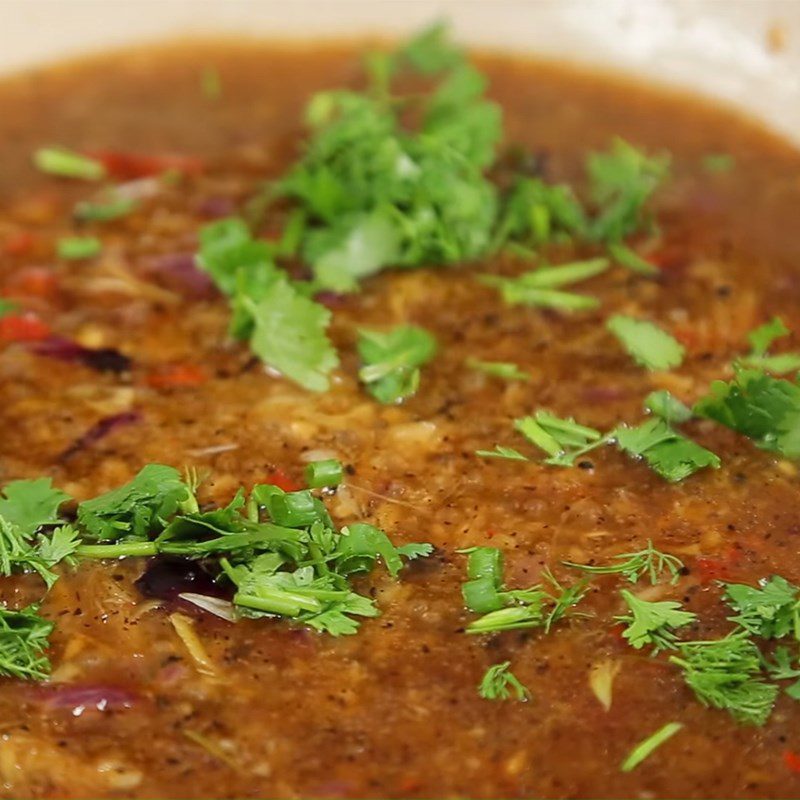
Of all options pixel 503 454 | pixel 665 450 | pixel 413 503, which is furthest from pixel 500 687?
pixel 665 450

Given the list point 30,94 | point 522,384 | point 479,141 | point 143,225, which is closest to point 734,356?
point 522,384

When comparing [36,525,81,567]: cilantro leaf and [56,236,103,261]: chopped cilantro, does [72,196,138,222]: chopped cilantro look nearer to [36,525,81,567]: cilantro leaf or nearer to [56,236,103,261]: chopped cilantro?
[56,236,103,261]: chopped cilantro

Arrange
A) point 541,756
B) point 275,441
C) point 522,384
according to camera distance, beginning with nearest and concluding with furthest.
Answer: point 541,756 → point 275,441 → point 522,384

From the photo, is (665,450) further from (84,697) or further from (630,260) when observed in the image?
(84,697)

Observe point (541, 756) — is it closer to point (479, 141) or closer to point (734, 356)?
point (734, 356)

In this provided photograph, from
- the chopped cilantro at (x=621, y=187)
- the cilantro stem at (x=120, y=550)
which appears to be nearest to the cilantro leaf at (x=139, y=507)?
the cilantro stem at (x=120, y=550)

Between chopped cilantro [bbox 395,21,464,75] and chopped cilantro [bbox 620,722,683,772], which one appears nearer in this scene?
chopped cilantro [bbox 620,722,683,772]

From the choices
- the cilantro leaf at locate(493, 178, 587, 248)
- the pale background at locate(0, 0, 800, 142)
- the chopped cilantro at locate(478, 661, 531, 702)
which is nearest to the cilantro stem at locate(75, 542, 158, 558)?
the chopped cilantro at locate(478, 661, 531, 702)
